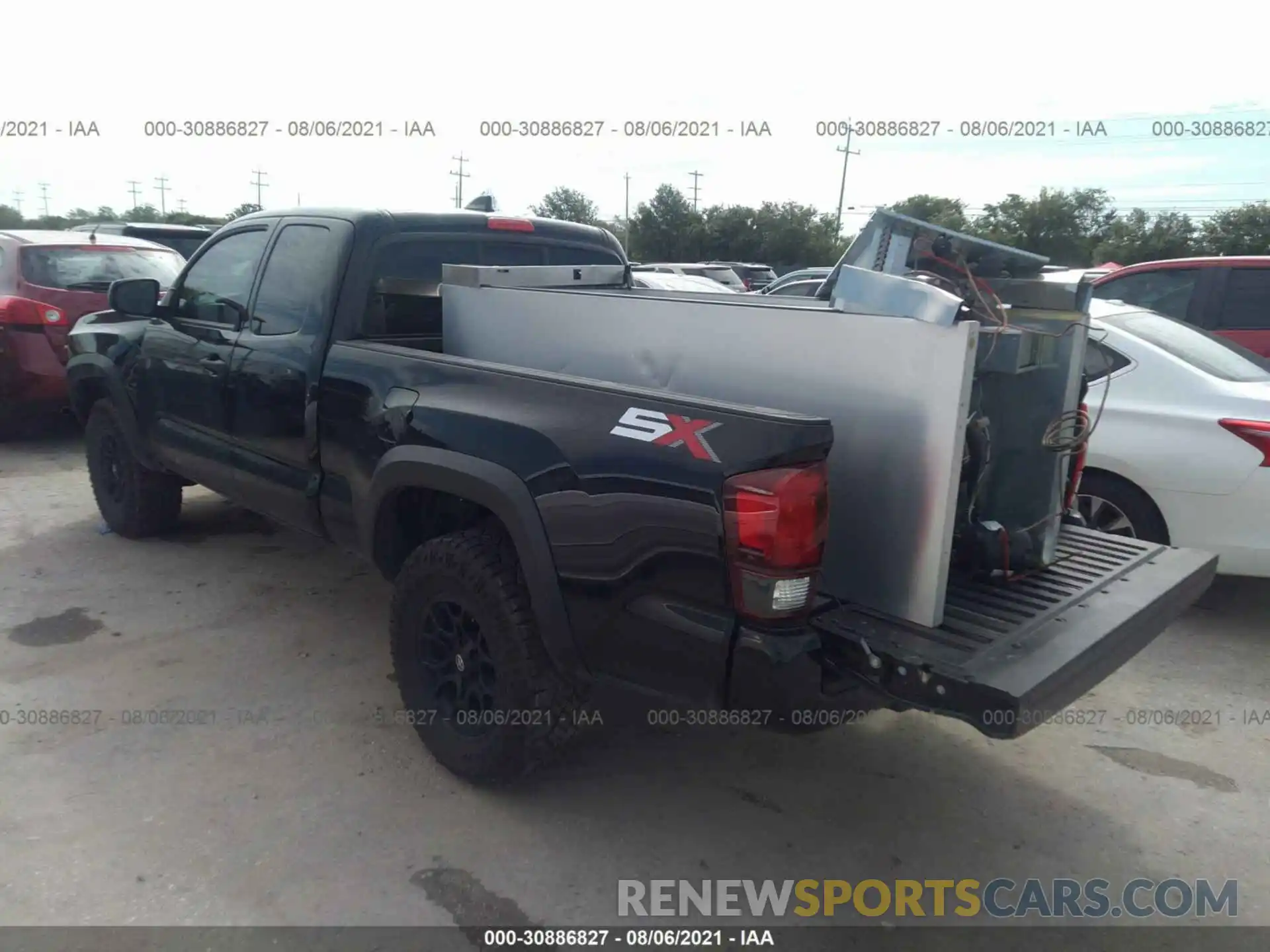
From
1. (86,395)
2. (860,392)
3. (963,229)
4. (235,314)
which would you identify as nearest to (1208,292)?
(860,392)

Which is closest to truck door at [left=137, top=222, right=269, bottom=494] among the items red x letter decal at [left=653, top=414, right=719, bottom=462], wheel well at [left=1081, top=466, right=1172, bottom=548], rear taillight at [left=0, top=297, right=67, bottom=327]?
red x letter decal at [left=653, top=414, right=719, bottom=462]

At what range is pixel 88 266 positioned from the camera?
773 cm

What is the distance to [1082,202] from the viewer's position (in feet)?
120

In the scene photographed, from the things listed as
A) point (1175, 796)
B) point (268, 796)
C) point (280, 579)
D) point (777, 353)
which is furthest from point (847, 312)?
point (280, 579)

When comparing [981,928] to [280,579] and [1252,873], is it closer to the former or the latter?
[1252,873]

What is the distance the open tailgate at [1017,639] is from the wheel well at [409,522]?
1.41m

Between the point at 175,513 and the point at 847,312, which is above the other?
the point at 847,312

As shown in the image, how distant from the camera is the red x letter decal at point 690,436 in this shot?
7.64ft

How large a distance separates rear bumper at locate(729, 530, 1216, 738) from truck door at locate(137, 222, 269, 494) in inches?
114

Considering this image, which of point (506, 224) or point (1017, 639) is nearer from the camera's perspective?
point (1017, 639)

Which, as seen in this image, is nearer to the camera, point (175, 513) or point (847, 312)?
point (847, 312)

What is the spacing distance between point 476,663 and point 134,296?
2740 millimetres

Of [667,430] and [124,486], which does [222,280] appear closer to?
[124,486]

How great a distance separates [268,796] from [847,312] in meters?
2.37
